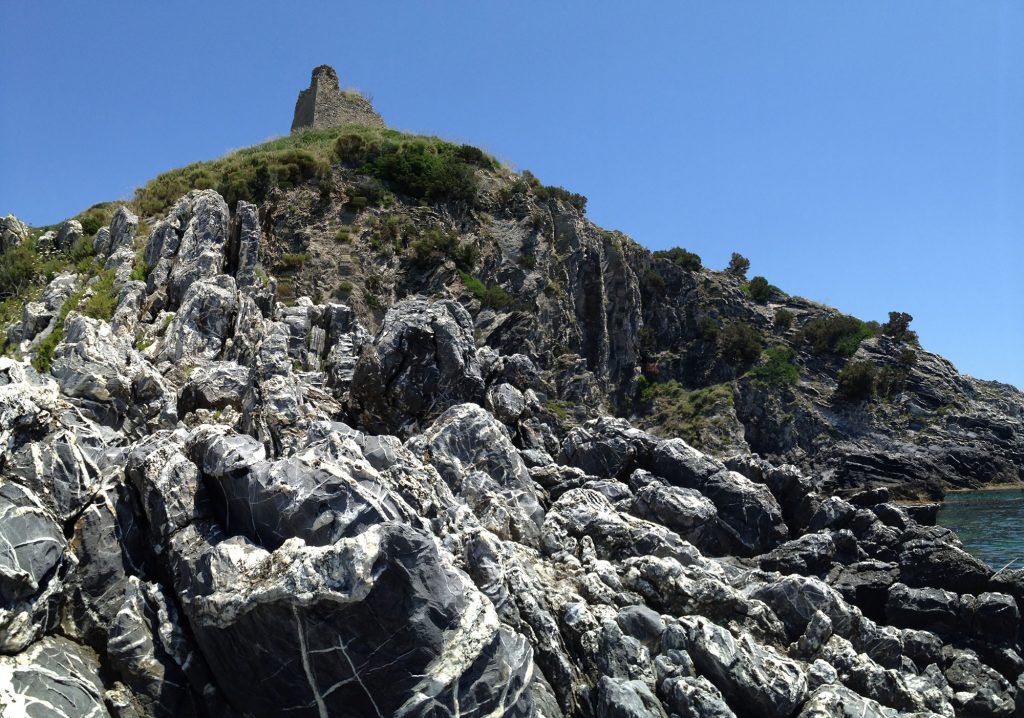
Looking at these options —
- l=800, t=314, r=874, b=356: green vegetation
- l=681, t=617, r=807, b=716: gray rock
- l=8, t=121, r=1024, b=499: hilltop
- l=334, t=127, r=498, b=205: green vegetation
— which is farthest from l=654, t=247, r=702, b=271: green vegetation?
l=681, t=617, r=807, b=716: gray rock

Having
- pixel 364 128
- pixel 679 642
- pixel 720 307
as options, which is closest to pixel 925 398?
pixel 720 307

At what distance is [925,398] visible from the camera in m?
58.8

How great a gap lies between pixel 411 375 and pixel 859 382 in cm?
4574

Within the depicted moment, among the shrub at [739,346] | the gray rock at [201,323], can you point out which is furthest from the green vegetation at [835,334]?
the gray rock at [201,323]

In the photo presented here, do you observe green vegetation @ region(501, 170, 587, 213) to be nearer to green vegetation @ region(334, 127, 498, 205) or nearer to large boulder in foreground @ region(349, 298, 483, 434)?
green vegetation @ region(334, 127, 498, 205)

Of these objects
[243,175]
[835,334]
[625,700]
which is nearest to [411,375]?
[625,700]

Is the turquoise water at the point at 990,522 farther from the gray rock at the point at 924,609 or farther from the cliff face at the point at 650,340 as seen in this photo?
the gray rock at the point at 924,609

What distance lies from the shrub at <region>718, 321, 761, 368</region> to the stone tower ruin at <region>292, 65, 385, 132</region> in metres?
32.4

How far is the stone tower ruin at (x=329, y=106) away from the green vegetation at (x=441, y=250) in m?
16.8

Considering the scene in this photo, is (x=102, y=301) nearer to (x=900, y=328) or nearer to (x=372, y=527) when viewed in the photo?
(x=372, y=527)

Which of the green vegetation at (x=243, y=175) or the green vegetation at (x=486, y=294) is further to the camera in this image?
the green vegetation at (x=486, y=294)

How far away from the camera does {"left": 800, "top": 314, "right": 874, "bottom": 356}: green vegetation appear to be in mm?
62812

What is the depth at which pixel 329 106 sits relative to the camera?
57719 millimetres

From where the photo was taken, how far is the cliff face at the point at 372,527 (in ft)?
29.8
